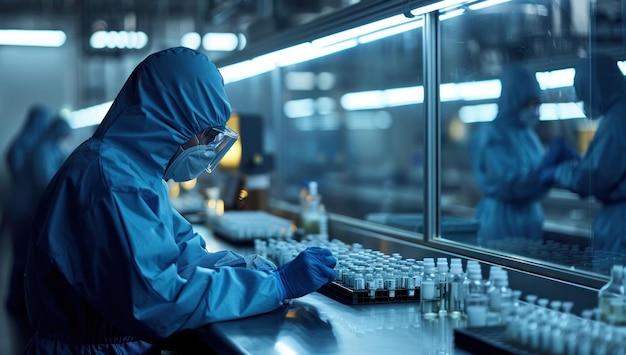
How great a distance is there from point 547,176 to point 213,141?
3226 millimetres

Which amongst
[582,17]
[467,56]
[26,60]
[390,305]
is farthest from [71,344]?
[26,60]

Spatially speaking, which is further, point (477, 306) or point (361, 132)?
point (361, 132)

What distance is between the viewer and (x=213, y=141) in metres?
2.19

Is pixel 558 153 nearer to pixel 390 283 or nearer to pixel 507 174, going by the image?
pixel 507 174

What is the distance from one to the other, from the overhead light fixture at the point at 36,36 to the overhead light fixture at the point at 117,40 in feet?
3.88

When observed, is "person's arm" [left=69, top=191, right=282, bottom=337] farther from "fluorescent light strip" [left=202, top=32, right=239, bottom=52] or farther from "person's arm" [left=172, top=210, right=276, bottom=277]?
A: "fluorescent light strip" [left=202, top=32, right=239, bottom=52]

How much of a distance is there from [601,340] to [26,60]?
Result: 1029cm

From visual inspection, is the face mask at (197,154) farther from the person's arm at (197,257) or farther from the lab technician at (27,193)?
the lab technician at (27,193)

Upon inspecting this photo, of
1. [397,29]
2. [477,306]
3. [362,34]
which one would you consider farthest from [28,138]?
[477,306]

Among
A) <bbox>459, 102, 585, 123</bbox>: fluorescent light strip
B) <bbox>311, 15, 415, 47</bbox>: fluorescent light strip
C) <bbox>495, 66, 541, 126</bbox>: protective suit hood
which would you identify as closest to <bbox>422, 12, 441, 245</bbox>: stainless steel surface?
<bbox>311, 15, 415, 47</bbox>: fluorescent light strip

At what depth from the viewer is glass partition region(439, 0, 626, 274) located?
147 inches

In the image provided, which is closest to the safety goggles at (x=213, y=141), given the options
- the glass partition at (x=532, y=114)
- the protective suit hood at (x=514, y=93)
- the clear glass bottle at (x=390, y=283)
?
the clear glass bottle at (x=390, y=283)

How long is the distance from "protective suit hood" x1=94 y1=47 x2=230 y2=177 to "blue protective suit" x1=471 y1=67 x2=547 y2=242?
125 inches

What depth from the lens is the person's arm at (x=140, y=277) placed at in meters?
1.81
